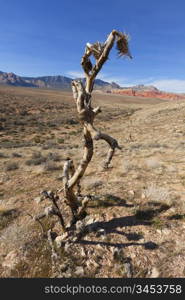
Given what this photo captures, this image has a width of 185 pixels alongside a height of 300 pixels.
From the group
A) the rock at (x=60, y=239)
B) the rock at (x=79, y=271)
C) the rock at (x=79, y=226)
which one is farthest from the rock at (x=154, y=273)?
the rock at (x=60, y=239)

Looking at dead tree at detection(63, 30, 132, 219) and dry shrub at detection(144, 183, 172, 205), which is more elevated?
Answer: dead tree at detection(63, 30, 132, 219)

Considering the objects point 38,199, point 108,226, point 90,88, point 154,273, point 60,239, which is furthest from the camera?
point 38,199

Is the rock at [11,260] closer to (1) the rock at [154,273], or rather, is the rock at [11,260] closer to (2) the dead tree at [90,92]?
(2) the dead tree at [90,92]

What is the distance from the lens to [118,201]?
6.62m

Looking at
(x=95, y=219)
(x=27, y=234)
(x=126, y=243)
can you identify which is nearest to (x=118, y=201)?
(x=95, y=219)

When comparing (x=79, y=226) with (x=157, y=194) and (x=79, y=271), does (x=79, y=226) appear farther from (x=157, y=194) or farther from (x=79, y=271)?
(x=157, y=194)

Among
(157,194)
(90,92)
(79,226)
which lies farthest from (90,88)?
(157,194)

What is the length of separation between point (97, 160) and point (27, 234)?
675 centimetres

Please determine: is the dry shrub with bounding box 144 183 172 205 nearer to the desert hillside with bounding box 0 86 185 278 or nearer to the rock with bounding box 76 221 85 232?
the desert hillside with bounding box 0 86 185 278

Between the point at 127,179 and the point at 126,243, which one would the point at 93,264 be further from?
the point at 127,179

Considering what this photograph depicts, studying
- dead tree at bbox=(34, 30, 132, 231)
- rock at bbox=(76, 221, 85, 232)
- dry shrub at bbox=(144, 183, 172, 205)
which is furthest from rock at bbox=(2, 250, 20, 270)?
dry shrub at bbox=(144, 183, 172, 205)

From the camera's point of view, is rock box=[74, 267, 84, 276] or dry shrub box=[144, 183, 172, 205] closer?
rock box=[74, 267, 84, 276]

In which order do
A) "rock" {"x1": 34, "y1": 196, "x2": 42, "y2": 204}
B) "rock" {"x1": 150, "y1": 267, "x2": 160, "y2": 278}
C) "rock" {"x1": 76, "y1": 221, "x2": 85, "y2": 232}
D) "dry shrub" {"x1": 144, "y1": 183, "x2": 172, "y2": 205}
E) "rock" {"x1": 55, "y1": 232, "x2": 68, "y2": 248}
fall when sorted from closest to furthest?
"rock" {"x1": 150, "y1": 267, "x2": 160, "y2": 278}, "rock" {"x1": 55, "y1": 232, "x2": 68, "y2": 248}, "rock" {"x1": 76, "y1": 221, "x2": 85, "y2": 232}, "dry shrub" {"x1": 144, "y1": 183, "x2": 172, "y2": 205}, "rock" {"x1": 34, "y1": 196, "x2": 42, "y2": 204}

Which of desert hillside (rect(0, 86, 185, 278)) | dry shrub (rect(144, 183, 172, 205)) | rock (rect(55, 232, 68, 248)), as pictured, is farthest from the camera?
dry shrub (rect(144, 183, 172, 205))
